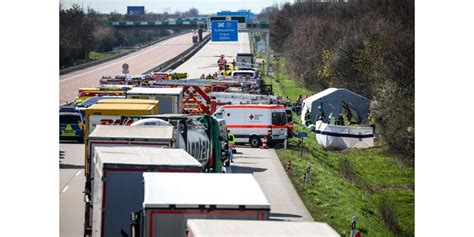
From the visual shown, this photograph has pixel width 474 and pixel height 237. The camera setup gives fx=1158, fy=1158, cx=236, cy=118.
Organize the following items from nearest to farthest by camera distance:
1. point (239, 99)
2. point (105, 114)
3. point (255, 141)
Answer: point (105, 114), point (255, 141), point (239, 99)

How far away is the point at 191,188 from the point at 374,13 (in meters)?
62.2

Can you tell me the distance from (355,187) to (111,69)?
225 ft

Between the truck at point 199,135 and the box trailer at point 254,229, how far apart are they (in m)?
10.4

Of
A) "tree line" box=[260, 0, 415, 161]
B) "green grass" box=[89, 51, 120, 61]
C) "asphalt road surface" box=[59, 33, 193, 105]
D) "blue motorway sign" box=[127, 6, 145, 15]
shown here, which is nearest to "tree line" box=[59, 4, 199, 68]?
"green grass" box=[89, 51, 120, 61]

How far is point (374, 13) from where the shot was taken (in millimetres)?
73250

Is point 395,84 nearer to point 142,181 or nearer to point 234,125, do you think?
point 234,125

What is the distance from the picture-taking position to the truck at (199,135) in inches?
833

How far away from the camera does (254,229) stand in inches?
391

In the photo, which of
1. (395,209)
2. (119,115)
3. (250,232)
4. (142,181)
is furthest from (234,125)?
(250,232)

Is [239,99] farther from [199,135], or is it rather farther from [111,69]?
[111,69]

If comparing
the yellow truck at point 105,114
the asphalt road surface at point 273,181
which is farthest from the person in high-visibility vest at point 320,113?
the yellow truck at point 105,114

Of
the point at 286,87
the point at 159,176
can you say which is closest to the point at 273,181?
the point at 159,176
